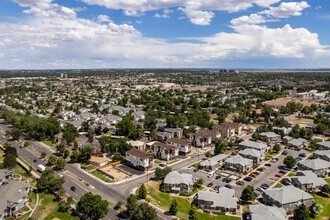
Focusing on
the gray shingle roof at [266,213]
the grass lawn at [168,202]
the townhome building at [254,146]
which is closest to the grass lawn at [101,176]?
the grass lawn at [168,202]

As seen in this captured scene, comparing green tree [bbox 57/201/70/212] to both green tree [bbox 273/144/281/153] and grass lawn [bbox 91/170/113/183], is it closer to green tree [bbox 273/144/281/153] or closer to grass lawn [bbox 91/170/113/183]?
grass lawn [bbox 91/170/113/183]

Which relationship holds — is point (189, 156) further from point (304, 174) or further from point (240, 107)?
point (240, 107)

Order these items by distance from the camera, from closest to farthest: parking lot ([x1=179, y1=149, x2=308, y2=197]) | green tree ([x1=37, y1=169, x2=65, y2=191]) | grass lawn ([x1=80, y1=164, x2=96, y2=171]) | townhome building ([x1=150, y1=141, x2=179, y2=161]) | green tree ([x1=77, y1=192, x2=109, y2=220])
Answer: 1. green tree ([x1=77, y1=192, x2=109, y2=220])
2. green tree ([x1=37, y1=169, x2=65, y2=191])
3. parking lot ([x1=179, y1=149, x2=308, y2=197])
4. grass lawn ([x1=80, y1=164, x2=96, y2=171])
5. townhome building ([x1=150, y1=141, x2=179, y2=161])

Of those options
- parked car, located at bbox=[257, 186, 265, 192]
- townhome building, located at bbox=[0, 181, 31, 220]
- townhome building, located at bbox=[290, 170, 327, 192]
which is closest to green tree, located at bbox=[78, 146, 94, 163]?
townhome building, located at bbox=[0, 181, 31, 220]

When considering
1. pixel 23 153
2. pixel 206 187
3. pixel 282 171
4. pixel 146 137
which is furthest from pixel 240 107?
pixel 23 153

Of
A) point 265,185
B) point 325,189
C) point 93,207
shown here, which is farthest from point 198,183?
point 325,189

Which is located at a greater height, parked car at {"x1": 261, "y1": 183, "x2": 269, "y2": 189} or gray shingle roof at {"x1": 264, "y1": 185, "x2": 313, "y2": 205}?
gray shingle roof at {"x1": 264, "y1": 185, "x2": 313, "y2": 205}

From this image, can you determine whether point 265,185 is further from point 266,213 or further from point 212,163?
point 266,213
